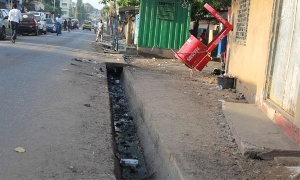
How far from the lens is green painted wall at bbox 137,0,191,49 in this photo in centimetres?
1655

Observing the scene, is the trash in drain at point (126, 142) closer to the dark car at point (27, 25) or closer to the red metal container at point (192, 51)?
the red metal container at point (192, 51)

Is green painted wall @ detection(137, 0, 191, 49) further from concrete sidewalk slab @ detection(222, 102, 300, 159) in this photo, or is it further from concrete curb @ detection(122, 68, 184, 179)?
concrete sidewalk slab @ detection(222, 102, 300, 159)

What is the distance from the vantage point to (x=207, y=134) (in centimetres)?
530

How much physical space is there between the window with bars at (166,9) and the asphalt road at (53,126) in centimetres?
778

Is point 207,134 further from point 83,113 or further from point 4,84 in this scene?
point 4,84

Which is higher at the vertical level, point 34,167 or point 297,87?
point 297,87

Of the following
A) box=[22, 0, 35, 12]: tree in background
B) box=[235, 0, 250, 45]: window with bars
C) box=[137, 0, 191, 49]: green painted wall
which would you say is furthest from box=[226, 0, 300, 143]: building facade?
box=[22, 0, 35, 12]: tree in background

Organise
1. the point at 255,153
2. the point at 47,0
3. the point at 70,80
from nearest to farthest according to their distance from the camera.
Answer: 1. the point at 255,153
2. the point at 70,80
3. the point at 47,0

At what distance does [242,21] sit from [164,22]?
6723 mm

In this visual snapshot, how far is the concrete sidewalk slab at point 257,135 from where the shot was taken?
4438 millimetres

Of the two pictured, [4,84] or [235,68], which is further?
[235,68]

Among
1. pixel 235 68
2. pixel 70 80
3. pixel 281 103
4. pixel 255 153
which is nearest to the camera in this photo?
pixel 255 153

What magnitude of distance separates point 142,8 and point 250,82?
9.31 metres

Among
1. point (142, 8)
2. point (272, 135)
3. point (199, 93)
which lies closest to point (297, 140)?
point (272, 135)
